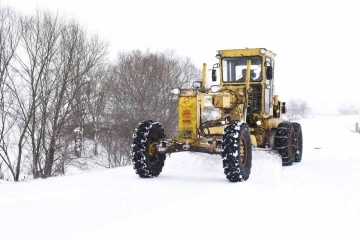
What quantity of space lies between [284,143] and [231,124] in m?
3.13

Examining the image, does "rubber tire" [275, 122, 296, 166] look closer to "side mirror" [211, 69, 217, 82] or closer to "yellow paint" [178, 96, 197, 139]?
"side mirror" [211, 69, 217, 82]

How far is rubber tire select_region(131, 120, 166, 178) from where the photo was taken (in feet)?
27.3

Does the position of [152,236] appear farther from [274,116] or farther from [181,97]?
[274,116]

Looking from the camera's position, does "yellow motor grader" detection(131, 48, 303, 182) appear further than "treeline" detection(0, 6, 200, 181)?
No

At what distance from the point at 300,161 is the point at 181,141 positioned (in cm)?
471

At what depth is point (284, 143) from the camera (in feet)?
35.3

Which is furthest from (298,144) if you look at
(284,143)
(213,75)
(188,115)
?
(188,115)

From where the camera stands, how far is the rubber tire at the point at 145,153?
8.33 metres

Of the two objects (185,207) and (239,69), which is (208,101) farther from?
(185,207)

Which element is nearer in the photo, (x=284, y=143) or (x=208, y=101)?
(x=208, y=101)

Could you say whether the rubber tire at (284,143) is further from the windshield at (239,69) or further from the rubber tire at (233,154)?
the rubber tire at (233,154)

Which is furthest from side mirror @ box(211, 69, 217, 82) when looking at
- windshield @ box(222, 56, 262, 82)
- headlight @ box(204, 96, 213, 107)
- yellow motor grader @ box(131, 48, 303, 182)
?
headlight @ box(204, 96, 213, 107)

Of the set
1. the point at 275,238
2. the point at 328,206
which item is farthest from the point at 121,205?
the point at 328,206

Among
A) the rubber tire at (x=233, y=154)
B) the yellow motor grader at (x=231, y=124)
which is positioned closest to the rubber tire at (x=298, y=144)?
the yellow motor grader at (x=231, y=124)
